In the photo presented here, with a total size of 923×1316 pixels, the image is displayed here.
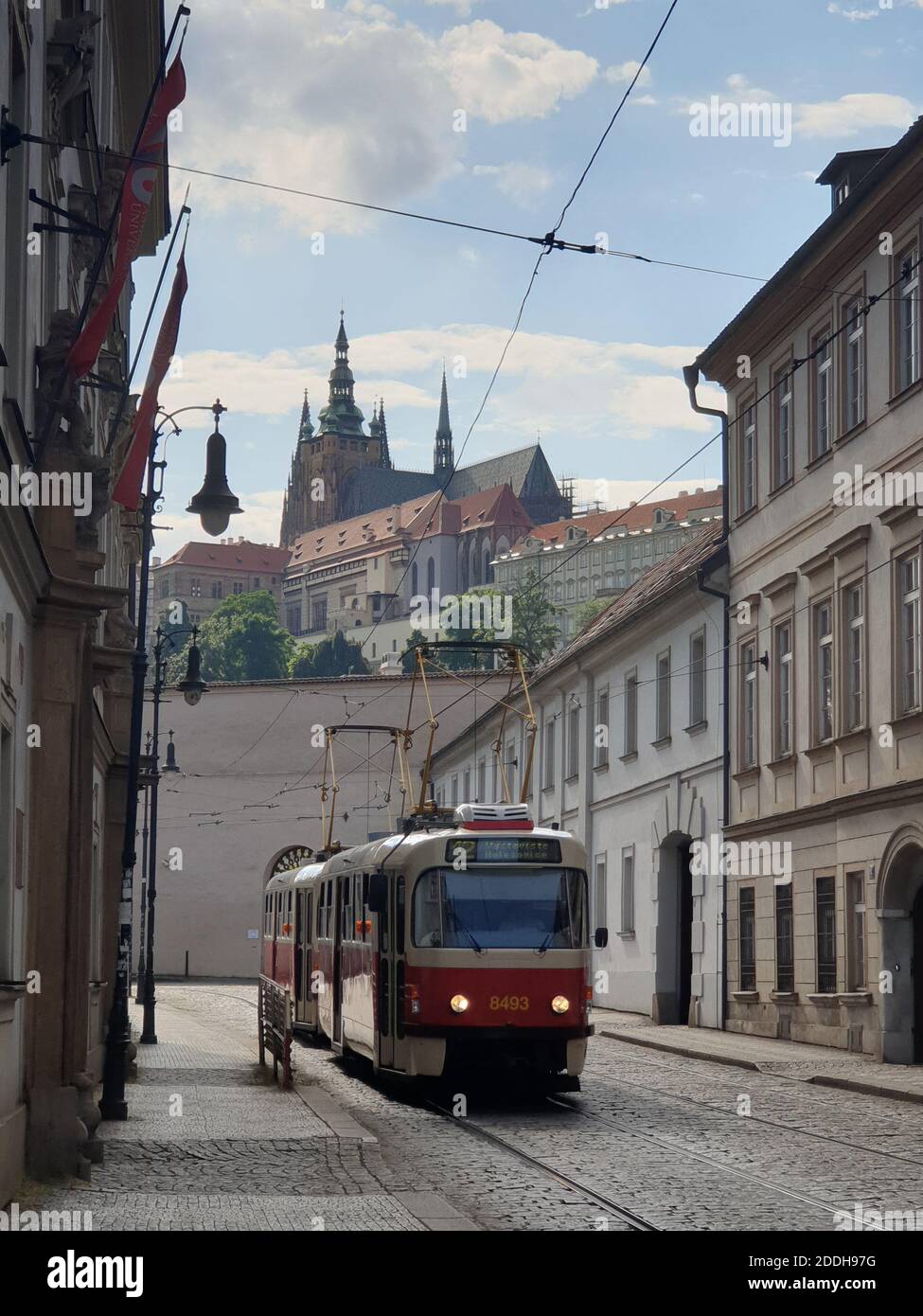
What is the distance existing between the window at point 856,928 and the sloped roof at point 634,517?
438 ft

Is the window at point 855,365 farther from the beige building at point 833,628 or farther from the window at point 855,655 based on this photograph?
the window at point 855,655

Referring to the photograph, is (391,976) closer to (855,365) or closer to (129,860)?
(129,860)

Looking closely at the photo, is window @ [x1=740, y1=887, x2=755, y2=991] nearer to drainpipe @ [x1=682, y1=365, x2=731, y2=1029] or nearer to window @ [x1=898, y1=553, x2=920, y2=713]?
drainpipe @ [x1=682, y1=365, x2=731, y2=1029]

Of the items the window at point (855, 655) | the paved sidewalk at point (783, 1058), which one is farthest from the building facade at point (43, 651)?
the window at point (855, 655)

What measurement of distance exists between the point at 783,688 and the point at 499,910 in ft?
Result: 40.4

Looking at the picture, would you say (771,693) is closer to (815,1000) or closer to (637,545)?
(815,1000)

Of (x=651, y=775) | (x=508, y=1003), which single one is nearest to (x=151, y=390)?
(x=508, y=1003)

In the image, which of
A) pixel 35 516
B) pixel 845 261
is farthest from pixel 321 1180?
pixel 845 261

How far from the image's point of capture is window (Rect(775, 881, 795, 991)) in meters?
29.2

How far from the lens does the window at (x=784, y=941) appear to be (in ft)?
96.0

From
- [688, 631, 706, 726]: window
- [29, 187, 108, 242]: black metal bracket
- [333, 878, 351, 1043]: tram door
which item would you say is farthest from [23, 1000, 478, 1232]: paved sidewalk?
[688, 631, 706, 726]: window

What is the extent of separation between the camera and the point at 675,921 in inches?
1449

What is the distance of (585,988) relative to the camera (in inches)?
756
